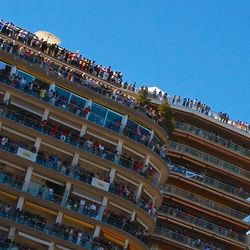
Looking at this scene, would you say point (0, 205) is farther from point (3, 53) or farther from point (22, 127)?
point (3, 53)

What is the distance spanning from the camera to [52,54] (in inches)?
2313

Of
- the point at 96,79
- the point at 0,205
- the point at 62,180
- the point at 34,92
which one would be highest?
the point at 96,79

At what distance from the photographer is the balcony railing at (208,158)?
6944cm

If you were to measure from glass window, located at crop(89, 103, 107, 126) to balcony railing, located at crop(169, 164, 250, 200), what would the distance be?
14889mm

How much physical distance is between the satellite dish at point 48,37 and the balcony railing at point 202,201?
17.4 meters

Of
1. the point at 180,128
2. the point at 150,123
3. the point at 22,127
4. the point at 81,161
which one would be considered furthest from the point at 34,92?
the point at 180,128

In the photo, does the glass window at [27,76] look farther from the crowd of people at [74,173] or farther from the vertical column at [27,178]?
the vertical column at [27,178]

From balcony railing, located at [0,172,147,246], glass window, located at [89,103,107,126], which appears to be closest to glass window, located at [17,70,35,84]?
glass window, located at [89,103,107,126]

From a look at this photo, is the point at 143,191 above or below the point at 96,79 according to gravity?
below

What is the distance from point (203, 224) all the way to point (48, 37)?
23277mm

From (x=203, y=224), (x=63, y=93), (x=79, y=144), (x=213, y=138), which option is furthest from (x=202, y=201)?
(x=63, y=93)

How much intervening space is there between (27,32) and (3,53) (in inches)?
223

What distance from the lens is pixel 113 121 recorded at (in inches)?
2207

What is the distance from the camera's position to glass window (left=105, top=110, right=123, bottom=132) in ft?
183
